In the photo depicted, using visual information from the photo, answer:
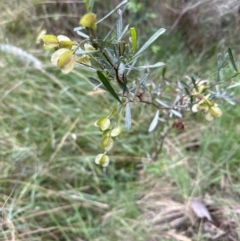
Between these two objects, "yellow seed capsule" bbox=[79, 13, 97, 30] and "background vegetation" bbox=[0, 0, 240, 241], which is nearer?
"yellow seed capsule" bbox=[79, 13, 97, 30]

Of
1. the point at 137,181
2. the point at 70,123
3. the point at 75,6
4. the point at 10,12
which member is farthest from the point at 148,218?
the point at 10,12

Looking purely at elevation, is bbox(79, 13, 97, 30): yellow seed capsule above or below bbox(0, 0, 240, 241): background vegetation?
above

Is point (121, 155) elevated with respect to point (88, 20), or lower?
lower

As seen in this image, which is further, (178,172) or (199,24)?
(199,24)

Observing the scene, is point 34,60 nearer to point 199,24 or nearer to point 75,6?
point 75,6

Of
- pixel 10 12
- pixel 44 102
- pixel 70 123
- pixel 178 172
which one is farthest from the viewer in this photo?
pixel 10 12

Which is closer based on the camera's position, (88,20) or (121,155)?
(88,20)

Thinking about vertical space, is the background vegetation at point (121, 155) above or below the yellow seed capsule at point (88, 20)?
below

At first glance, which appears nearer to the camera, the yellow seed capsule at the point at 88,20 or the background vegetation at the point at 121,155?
the yellow seed capsule at the point at 88,20
